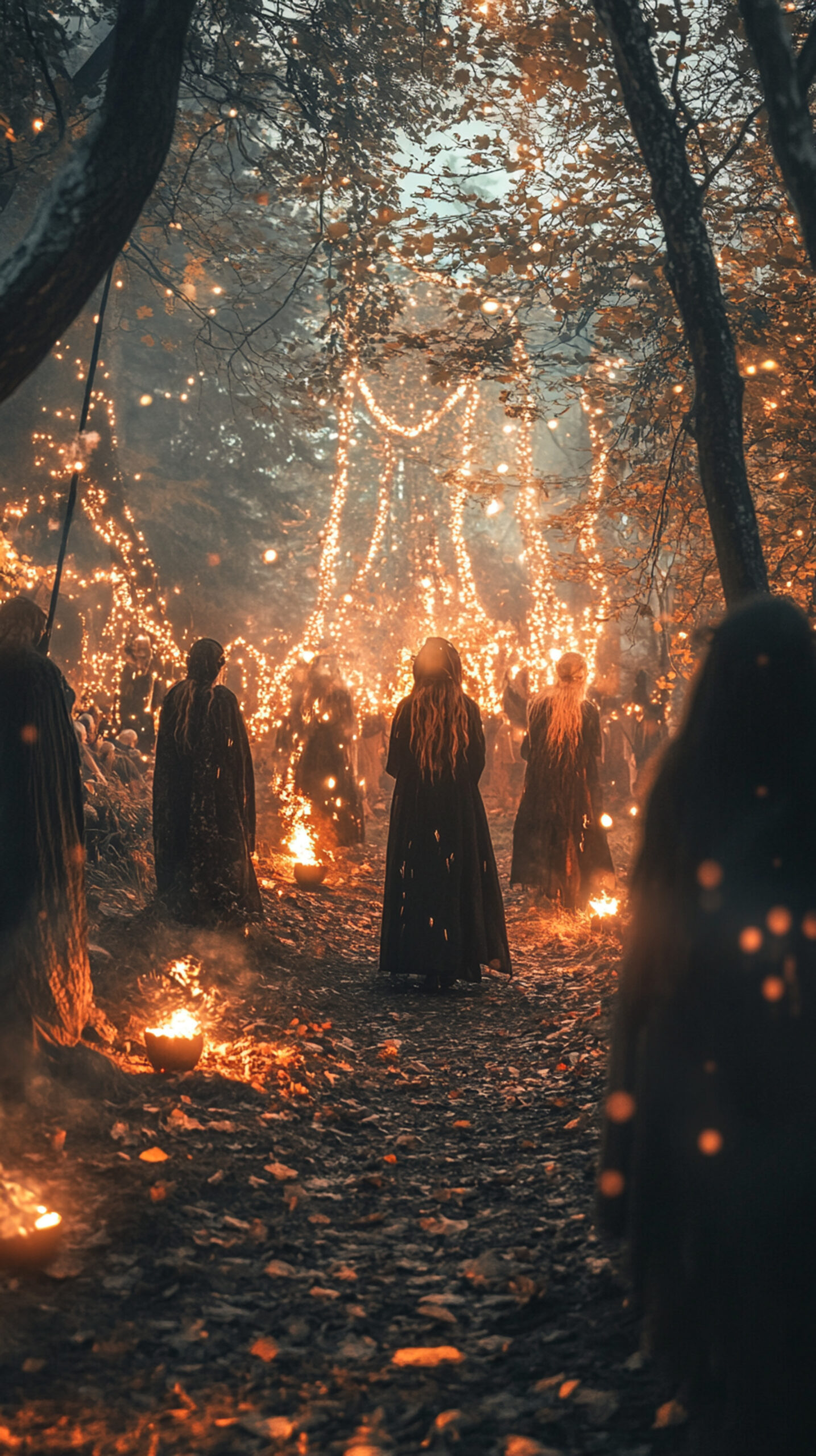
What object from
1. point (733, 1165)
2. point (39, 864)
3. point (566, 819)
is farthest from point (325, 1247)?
point (566, 819)

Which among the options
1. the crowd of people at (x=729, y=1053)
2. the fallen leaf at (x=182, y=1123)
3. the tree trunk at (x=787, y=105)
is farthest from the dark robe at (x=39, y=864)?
the tree trunk at (x=787, y=105)

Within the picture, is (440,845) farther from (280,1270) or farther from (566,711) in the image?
(280,1270)

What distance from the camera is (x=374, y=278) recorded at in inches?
419

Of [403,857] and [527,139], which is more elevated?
[527,139]

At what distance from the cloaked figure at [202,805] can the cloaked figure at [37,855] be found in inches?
88.1

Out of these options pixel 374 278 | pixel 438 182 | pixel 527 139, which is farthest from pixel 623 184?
pixel 374 278

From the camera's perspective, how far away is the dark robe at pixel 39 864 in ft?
16.3

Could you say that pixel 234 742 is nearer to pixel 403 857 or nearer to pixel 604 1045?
pixel 403 857

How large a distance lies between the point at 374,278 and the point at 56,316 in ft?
24.4

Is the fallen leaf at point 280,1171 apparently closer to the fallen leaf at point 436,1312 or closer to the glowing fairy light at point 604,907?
the fallen leaf at point 436,1312

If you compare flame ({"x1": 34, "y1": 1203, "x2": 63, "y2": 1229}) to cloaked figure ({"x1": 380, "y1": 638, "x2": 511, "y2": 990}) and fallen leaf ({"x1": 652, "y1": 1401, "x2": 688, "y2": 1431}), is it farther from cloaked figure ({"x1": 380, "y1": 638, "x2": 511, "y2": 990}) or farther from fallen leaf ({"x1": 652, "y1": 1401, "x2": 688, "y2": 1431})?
cloaked figure ({"x1": 380, "y1": 638, "x2": 511, "y2": 990})

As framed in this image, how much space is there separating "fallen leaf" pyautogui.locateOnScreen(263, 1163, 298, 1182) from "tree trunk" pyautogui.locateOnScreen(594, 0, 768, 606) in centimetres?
416

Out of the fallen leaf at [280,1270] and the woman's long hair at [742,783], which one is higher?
the woman's long hair at [742,783]

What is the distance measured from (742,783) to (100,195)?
388 cm
